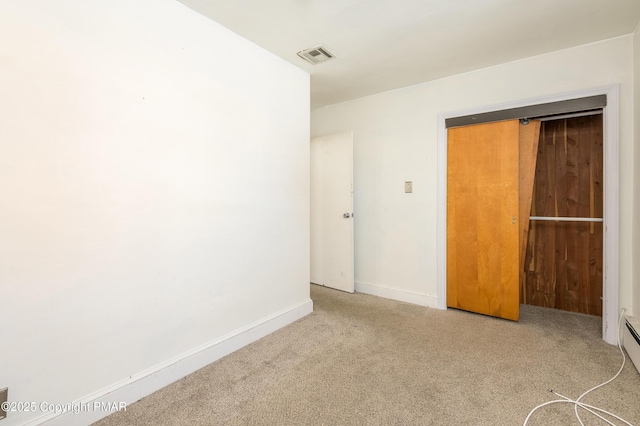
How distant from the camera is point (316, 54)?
246 cm

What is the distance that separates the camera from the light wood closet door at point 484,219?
266 cm

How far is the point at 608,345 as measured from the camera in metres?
2.22

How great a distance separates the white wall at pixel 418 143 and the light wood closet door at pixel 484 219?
0.65 feet

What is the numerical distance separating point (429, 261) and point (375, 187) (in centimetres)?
104

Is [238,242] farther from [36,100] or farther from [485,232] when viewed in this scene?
[485,232]

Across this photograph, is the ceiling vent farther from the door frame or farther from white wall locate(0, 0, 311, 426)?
the door frame

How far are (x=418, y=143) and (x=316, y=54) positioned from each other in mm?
1416

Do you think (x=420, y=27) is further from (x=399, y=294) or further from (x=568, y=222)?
(x=399, y=294)

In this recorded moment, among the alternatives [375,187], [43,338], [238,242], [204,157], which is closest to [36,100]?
[204,157]

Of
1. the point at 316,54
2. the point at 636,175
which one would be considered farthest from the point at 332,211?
the point at 636,175

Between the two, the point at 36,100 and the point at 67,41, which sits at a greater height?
the point at 67,41

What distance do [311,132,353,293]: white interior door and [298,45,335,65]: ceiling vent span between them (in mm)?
1027

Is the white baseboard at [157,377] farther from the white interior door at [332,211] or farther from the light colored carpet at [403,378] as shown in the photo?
the white interior door at [332,211]

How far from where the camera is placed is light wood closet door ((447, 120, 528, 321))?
8.74 feet
